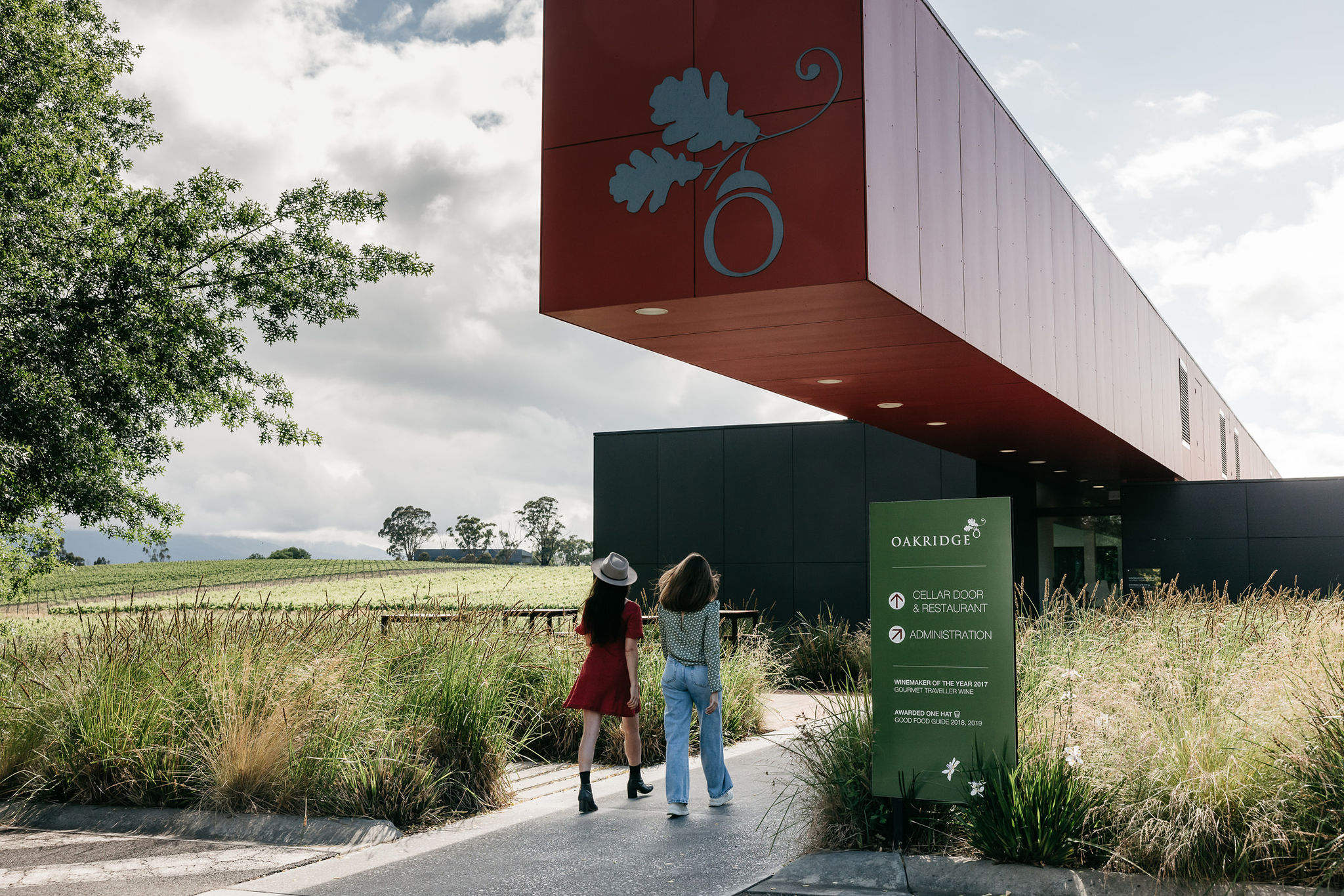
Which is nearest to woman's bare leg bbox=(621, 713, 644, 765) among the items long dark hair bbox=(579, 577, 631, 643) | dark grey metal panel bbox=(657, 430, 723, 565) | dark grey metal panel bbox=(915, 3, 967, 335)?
long dark hair bbox=(579, 577, 631, 643)

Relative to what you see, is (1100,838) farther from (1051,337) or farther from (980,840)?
(1051,337)

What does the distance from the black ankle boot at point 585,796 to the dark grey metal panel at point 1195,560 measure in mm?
13341

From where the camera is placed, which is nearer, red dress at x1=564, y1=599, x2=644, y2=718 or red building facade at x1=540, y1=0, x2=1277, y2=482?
red building facade at x1=540, y1=0, x2=1277, y2=482

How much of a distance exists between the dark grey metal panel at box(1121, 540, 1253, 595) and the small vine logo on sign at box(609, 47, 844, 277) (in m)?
13.6

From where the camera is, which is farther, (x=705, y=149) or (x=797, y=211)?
(x=705, y=149)

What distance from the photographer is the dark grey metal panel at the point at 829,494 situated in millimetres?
18953

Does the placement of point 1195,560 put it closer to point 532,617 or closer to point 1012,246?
point 1012,246

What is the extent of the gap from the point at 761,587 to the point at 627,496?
129 inches

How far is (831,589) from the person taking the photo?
19.0 metres

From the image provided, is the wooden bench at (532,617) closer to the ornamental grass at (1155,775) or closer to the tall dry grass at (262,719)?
the tall dry grass at (262,719)

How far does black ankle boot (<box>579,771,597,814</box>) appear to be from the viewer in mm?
7457

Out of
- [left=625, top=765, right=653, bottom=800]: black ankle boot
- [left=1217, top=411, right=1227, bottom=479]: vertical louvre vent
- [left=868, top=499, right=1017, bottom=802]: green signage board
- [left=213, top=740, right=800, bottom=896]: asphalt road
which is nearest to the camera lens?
[left=213, top=740, right=800, bottom=896]: asphalt road

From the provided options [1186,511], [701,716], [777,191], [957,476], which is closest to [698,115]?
[777,191]

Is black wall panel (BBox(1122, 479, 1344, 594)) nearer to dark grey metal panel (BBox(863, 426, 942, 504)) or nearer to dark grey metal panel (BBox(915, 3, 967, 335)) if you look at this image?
dark grey metal panel (BBox(863, 426, 942, 504))
